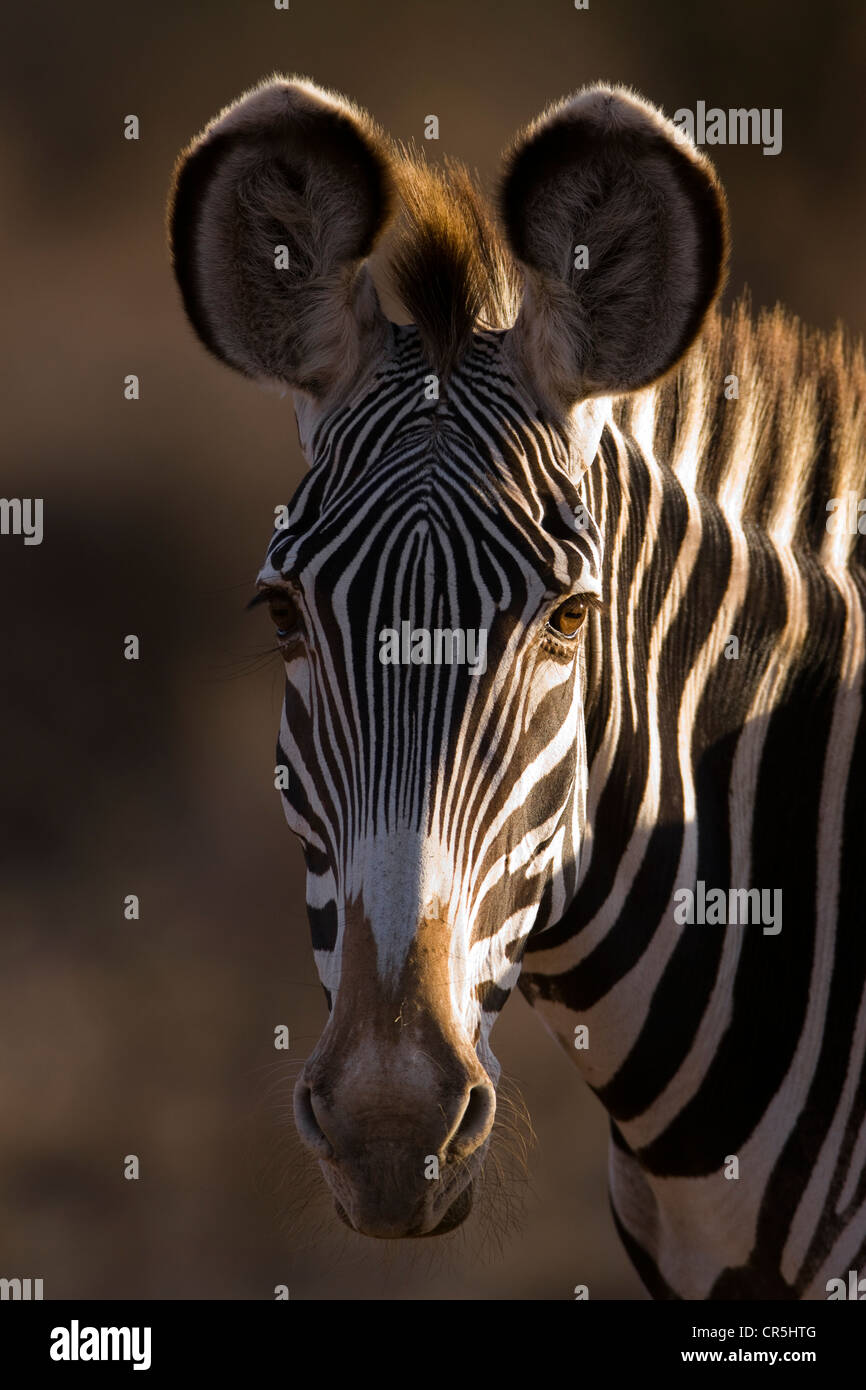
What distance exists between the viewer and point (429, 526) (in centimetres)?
229

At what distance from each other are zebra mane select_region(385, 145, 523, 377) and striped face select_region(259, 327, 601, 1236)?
0.12 meters

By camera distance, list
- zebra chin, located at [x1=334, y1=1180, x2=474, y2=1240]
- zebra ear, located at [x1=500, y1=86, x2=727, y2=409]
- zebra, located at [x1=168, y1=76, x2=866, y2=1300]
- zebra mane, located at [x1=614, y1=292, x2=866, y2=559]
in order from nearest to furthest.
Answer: zebra chin, located at [x1=334, y1=1180, x2=474, y2=1240], zebra, located at [x1=168, y1=76, x2=866, y2=1300], zebra ear, located at [x1=500, y1=86, x2=727, y2=409], zebra mane, located at [x1=614, y1=292, x2=866, y2=559]

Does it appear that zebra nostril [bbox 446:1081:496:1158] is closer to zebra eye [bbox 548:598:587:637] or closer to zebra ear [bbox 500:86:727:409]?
zebra eye [bbox 548:598:587:637]

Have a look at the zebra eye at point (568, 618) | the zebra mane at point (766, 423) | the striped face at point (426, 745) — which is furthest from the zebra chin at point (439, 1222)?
the zebra mane at point (766, 423)

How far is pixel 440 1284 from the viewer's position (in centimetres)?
785

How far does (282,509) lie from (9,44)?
760 centimetres

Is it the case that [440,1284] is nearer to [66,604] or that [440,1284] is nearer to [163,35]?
[66,604]

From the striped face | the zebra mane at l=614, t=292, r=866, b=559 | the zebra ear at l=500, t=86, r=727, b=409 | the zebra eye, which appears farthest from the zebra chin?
the zebra mane at l=614, t=292, r=866, b=559

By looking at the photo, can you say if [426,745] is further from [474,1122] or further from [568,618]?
[474,1122]

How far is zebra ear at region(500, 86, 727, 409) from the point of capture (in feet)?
8.11

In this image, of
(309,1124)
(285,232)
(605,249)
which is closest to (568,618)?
(605,249)

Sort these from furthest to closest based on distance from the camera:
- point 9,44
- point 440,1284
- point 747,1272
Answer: point 9,44
point 440,1284
point 747,1272
